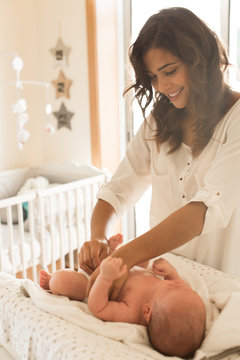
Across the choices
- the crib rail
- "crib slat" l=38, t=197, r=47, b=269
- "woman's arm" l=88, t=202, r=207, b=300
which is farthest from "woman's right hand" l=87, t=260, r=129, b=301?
"crib slat" l=38, t=197, r=47, b=269

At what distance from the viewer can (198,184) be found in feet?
4.05

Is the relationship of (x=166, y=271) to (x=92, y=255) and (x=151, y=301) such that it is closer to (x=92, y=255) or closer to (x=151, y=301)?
(x=151, y=301)

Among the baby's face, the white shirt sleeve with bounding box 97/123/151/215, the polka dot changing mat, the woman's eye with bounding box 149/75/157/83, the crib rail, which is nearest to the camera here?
the polka dot changing mat

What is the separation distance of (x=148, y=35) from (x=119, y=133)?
199 cm

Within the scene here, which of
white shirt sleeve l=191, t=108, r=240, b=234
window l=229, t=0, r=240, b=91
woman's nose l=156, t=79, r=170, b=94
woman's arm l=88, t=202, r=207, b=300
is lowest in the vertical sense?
woman's arm l=88, t=202, r=207, b=300

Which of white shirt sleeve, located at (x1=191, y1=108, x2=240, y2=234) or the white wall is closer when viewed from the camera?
white shirt sleeve, located at (x1=191, y1=108, x2=240, y2=234)

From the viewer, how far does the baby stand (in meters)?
0.84

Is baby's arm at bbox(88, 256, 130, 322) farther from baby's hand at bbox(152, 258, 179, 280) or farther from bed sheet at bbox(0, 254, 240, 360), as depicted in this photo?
baby's hand at bbox(152, 258, 179, 280)

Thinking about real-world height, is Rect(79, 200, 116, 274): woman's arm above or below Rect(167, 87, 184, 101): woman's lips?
below

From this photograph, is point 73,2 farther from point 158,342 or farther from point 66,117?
point 158,342

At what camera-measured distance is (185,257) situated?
1.30m

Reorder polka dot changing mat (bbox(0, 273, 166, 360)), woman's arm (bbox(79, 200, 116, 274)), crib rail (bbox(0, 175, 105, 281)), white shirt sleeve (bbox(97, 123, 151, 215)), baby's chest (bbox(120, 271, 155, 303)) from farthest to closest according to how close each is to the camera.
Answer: crib rail (bbox(0, 175, 105, 281))
white shirt sleeve (bbox(97, 123, 151, 215))
woman's arm (bbox(79, 200, 116, 274))
baby's chest (bbox(120, 271, 155, 303))
polka dot changing mat (bbox(0, 273, 166, 360))

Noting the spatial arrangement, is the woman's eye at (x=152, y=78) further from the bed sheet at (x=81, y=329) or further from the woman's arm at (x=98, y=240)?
the bed sheet at (x=81, y=329)

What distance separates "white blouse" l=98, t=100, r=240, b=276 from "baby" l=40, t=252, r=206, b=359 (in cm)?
19
